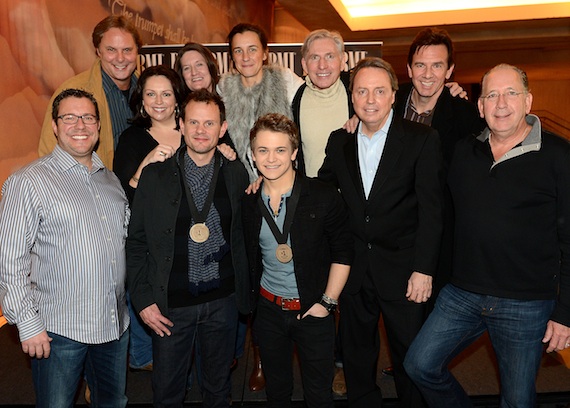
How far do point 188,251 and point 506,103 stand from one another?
5.53 feet

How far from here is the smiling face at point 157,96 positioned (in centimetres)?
271

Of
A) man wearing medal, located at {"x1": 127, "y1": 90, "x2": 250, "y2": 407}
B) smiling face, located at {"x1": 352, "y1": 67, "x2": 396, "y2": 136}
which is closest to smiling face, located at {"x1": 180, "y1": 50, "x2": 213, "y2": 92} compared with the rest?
man wearing medal, located at {"x1": 127, "y1": 90, "x2": 250, "y2": 407}

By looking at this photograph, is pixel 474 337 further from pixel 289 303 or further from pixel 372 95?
pixel 372 95

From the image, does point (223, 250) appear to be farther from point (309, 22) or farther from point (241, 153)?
point (309, 22)

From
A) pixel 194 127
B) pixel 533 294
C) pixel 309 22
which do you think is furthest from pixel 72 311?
pixel 309 22

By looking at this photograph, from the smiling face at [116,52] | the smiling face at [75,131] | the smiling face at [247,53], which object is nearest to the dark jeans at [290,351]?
the smiling face at [75,131]

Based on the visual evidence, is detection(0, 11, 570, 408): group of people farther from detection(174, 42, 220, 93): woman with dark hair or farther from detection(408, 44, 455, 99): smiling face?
detection(174, 42, 220, 93): woman with dark hair

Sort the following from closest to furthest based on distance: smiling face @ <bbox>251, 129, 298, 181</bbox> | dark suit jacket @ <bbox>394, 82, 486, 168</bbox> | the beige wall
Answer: smiling face @ <bbox>251, 129, 298, 181</bbox>
dark suit jacket @ <bbox>394, 82, 486, 168</bbox>
the beige wall

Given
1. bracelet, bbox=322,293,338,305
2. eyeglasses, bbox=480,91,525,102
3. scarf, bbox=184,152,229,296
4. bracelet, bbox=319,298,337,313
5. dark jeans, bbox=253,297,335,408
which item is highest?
eyeglasses, bbox=480,91,525,102

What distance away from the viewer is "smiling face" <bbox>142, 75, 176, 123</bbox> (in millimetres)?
2709

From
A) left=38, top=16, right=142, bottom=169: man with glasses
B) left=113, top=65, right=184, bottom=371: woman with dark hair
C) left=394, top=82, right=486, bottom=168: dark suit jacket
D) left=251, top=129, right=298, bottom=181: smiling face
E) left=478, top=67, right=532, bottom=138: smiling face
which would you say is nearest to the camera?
left=478, top=67, right=532, bottom=138: smiling face

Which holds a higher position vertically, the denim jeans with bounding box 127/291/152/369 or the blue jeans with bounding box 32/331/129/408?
the blue jeans with bounding box 32/331/129/408

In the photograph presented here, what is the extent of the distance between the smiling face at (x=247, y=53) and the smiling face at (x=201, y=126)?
878 millimetres

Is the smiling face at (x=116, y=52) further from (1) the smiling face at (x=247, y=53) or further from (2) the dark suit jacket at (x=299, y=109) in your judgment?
(2) the dark suit jacket at (x=299, y=109)
